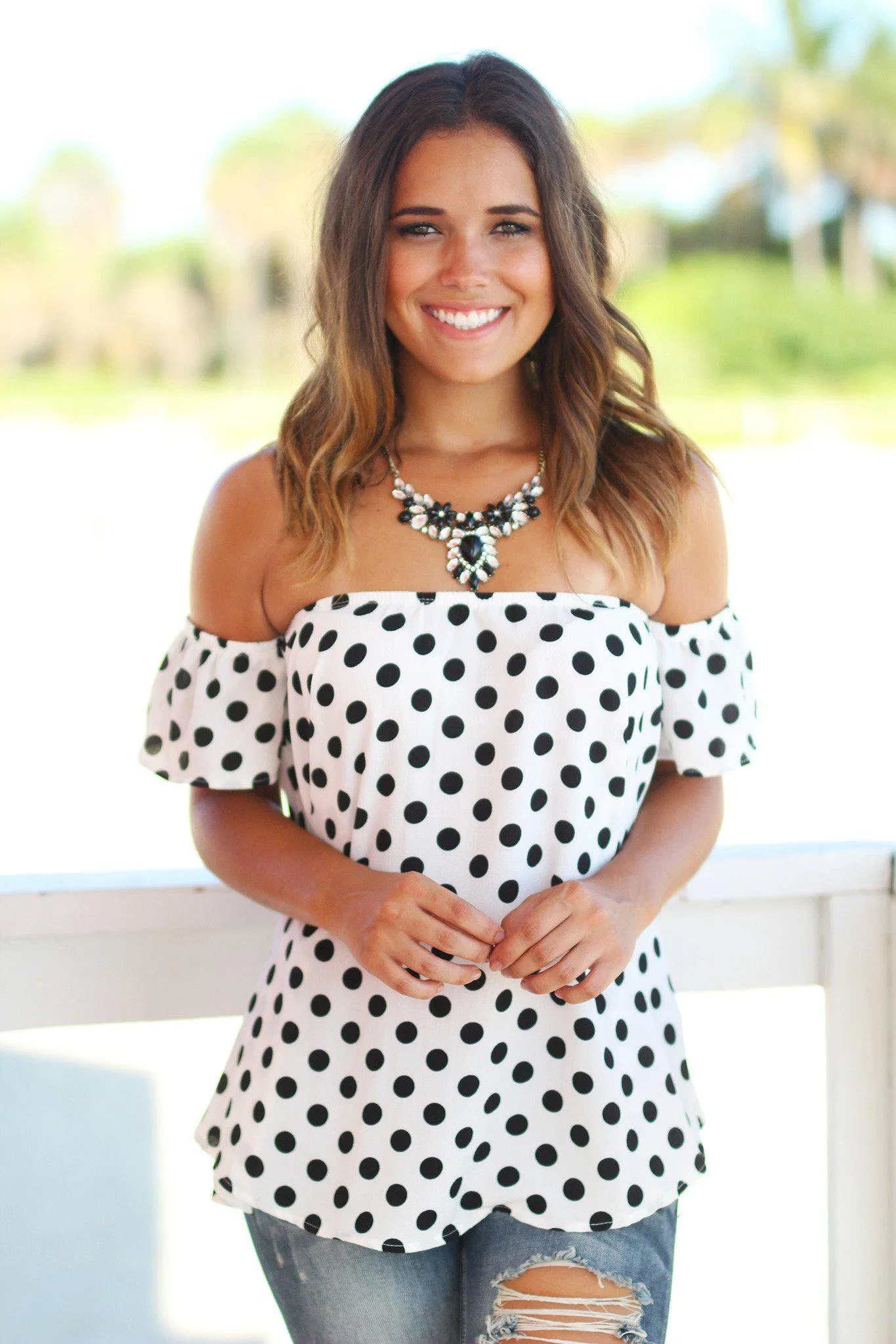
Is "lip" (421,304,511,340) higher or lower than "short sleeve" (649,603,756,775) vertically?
higher

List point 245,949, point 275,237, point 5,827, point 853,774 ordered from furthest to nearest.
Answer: point 275,237 < point 853,774 < point 5,827 < point 245,949

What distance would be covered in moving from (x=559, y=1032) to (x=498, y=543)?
0.49 meters

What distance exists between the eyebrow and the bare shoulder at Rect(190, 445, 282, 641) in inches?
11.6

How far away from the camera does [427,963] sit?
4.24 feet

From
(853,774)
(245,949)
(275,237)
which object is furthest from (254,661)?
(275,237)

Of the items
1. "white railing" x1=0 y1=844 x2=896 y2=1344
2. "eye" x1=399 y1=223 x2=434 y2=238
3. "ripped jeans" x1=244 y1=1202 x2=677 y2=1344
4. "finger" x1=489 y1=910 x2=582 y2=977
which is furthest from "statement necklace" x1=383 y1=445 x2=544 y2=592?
"ripped jeans" x1=244 y1=1202 x2=677 y2=1344

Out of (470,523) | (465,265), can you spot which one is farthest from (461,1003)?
(465,265)

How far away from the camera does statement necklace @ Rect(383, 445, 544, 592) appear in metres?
1.45

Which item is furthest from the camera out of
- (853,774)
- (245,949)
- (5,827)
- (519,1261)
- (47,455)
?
(47,455)

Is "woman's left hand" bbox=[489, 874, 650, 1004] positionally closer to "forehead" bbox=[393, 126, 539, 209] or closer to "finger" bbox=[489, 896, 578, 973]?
"finger" bbox=[489, 896, 578, 973]

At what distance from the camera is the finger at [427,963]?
50.9 inches

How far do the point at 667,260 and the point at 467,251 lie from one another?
25.7m

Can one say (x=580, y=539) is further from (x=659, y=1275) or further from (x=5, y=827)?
(x=5, y=827)

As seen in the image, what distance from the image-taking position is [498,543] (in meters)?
1.48
